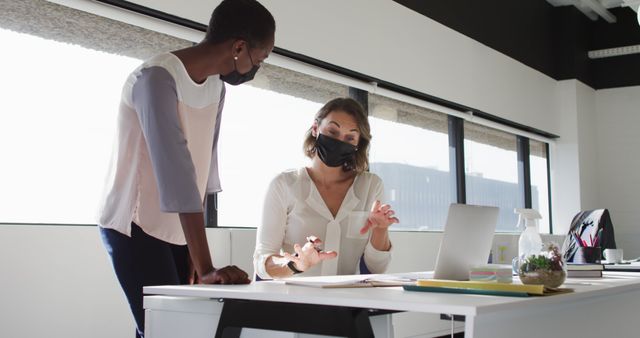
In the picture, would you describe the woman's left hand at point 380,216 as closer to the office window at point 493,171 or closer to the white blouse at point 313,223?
the white blouse at point 313,223

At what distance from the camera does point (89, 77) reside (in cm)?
348

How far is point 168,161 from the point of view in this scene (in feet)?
5.73

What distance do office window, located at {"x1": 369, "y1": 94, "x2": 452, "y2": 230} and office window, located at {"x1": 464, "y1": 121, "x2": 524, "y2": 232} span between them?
0.48m

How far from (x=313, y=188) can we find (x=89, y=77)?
1.43 meters

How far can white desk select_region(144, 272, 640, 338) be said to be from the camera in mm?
1370

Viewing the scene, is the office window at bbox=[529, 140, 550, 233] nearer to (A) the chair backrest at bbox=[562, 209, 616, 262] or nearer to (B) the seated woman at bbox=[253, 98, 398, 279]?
(A) the chair backrest at bbox=[562, 209, 616, 262]

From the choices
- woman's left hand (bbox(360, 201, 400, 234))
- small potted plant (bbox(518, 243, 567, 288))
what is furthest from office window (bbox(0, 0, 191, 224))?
small potted plant (bbox(518, 243, 567, 288))

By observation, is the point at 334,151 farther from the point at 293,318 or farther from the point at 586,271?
the point at 293,318

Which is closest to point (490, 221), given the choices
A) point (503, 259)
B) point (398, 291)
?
point (398, 291)

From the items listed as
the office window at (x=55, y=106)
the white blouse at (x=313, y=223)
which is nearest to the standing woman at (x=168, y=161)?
the white blouse at (x=313, y=223)

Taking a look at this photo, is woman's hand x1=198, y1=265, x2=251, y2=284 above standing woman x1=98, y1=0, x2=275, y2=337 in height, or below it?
below

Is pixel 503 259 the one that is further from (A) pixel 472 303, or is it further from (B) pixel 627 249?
(A) pixel 472 303

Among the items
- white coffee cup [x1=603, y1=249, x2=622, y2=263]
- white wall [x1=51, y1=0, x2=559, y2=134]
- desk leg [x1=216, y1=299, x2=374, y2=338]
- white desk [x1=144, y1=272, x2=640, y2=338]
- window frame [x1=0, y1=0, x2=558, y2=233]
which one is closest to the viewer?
white desk [x1=144, y1=272, x2=640, y2=338]

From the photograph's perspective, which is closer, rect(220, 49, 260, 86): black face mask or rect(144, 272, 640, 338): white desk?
rect(144, 272, 640, 338): white desk
